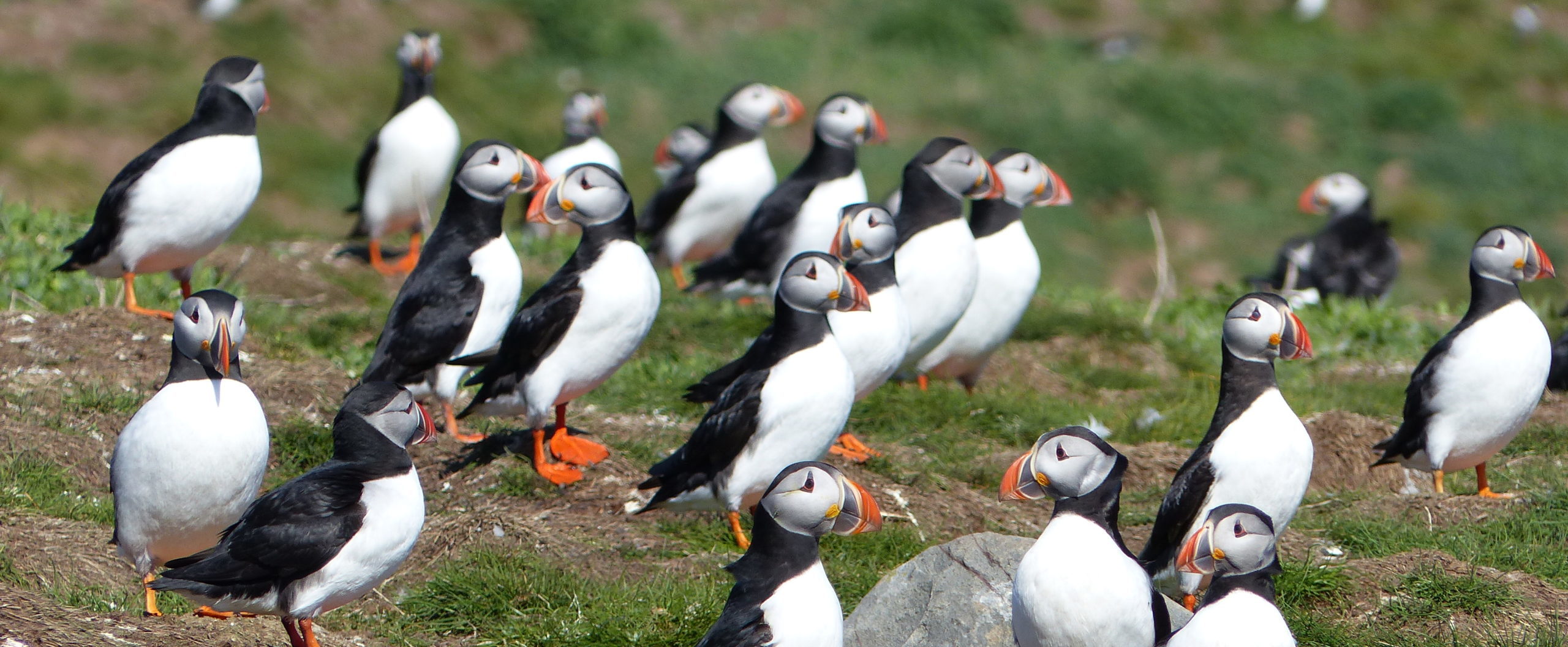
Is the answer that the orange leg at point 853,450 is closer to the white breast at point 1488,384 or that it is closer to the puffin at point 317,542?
the white breast at point 1488,384

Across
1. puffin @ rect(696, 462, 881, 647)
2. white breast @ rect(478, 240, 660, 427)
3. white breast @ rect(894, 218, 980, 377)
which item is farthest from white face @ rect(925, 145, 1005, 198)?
puffin @ rect(696, 462, 881, 647)

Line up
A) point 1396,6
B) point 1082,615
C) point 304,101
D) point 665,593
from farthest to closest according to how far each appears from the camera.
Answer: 1. point 1396,6
2. point 304,101
3. point 665,593
4. point 1082,615

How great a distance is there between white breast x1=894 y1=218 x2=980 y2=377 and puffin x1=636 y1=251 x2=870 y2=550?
1.87 metres

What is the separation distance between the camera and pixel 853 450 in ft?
22.5

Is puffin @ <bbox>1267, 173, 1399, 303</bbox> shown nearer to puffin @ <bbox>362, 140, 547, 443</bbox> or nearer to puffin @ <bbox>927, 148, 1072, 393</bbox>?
puffin @ <bbox>927, 148, 1072, 393</bbox>

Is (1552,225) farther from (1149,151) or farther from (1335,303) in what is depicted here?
(1335,303)

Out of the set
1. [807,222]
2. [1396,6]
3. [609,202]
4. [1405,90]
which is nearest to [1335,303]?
[807,222]

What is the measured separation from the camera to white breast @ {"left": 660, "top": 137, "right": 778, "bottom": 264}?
11164 mm

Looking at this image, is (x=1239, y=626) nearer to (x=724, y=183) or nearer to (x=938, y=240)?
(x=938, y=240)

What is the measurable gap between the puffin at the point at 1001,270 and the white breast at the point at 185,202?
3.64 meters

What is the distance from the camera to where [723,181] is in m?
11.1

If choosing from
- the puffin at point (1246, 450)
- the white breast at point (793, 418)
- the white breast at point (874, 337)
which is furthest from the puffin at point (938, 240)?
the puffin at point (1246, 450)

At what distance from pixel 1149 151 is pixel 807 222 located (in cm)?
907

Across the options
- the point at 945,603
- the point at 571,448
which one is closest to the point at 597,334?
the point at 571,448
